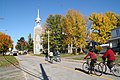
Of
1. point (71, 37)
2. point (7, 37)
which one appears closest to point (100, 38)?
point (71, 37)

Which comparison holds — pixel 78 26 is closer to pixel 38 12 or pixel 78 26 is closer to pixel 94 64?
pixel 94 64

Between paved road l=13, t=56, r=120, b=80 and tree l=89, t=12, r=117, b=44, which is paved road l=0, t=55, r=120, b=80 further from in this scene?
tree l=89, t=12, r=117, b=44

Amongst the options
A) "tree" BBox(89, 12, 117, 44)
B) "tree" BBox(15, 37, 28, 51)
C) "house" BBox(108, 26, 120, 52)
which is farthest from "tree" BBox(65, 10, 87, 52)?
"tree" BBox(15, 37, 28, 51)

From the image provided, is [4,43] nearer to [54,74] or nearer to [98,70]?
[54,74]

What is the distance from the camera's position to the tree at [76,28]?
197ft

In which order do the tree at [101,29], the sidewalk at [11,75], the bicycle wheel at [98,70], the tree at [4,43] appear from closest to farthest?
the bicycle wheel at [98,70], the sidewalk at [11,75], the tree at [101,29], the tree at [4,43]

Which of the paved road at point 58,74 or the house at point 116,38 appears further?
the house at point 116,38

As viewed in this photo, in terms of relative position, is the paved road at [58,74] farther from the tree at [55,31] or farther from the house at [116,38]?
the tree at [55,31]

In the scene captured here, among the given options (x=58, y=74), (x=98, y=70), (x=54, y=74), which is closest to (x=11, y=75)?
(x=54, y=74)

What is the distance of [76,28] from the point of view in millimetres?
60500

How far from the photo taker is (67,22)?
60.8 metres

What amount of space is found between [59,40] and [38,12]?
37142mm

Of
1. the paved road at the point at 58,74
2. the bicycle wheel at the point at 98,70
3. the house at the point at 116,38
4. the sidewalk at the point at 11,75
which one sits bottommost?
the sidewalk at the point at 11,75

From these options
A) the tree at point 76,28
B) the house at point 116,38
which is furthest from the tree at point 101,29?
the house at point 116,38
